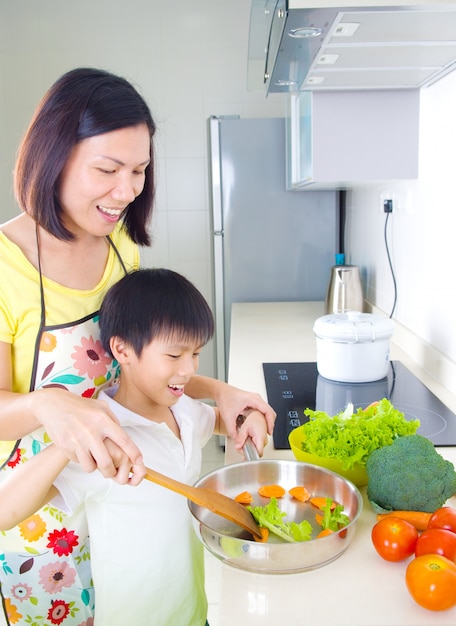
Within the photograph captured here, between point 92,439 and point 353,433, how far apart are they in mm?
429

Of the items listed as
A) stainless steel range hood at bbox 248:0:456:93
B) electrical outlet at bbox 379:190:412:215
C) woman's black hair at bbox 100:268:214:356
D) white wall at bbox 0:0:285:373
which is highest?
white wall at bbox 0:0:285:373

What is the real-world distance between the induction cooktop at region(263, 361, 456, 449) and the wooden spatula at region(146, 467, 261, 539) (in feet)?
1.09

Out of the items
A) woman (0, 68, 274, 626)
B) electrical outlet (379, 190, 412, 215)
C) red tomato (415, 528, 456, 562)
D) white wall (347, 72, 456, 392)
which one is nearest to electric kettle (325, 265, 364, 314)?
white wall (347, 72, 456, 392)

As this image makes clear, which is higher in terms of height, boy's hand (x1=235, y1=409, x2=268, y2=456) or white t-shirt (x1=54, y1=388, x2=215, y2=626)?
boy's hand (x1=235, y1=409, x2=268, y2=456)

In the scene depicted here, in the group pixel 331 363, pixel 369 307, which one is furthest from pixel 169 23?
pixel 331 363

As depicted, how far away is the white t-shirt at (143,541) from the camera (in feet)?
3.20

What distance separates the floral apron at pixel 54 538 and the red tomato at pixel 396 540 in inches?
20.3

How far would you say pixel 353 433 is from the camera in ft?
3.13

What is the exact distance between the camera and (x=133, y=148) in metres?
0.96

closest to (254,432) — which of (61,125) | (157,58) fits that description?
(61,125)

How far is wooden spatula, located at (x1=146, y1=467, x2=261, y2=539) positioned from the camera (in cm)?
76

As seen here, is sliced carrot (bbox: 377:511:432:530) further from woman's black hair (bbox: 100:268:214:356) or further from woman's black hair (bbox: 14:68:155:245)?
woman's black hair (bbox: 14:68:155:245)

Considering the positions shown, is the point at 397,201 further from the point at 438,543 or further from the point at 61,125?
the point at 438,543

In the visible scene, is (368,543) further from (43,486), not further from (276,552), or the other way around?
(43,486)
